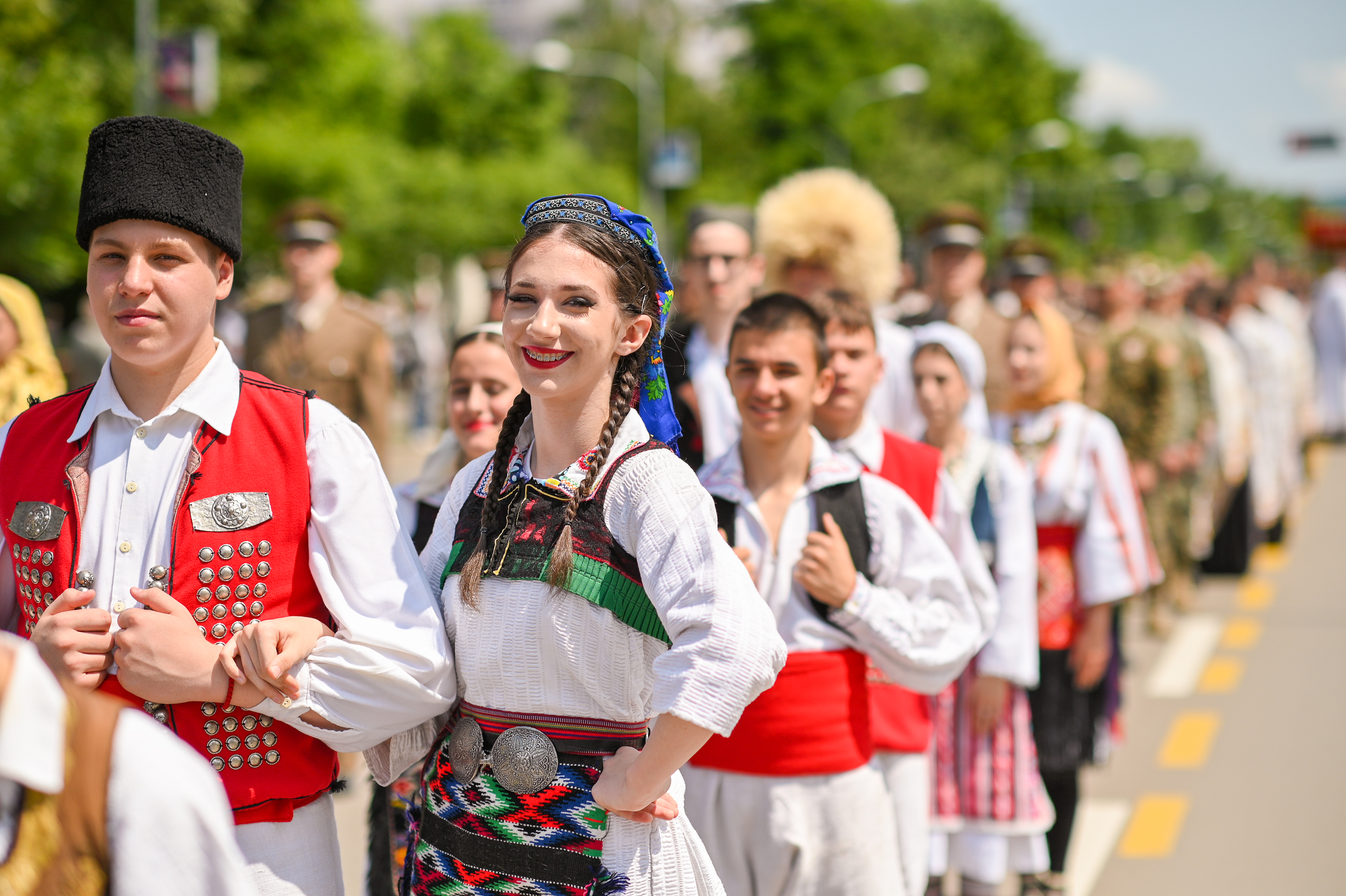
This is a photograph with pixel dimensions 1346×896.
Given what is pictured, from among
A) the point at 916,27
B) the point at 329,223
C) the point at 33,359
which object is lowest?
the point at 33,359

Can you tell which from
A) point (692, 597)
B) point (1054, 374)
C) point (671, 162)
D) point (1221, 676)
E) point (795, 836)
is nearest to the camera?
point (692, 597)

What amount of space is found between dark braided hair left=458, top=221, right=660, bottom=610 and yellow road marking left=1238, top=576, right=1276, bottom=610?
29.2 ft

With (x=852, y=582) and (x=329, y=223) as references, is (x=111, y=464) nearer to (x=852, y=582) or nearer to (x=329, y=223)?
(x=852, y=582)

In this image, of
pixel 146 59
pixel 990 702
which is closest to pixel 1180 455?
pixel 990 702

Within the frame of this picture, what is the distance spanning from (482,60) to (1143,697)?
27.2m

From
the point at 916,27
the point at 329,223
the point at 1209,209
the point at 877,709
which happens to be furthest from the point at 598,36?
the point at 1209,209

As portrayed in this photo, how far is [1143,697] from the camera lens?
785cm

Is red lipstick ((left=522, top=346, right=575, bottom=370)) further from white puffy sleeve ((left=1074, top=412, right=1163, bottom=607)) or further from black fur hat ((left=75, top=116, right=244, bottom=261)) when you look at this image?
white puffy sleeve ((left=1074, top=412, right=1163, bottom=607))

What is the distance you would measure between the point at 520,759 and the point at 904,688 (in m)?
1.71

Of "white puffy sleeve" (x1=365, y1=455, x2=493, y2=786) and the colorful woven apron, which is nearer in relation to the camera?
the colorful woven apron

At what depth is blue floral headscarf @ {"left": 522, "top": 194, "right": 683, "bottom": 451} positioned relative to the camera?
2432mm

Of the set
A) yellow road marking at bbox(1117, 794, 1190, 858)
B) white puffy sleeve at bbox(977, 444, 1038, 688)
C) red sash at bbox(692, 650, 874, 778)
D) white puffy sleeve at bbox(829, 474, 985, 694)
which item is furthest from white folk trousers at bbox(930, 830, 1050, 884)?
red sash at bbox(692, 650, 874, 778)

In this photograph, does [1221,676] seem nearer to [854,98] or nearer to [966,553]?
[966,553]

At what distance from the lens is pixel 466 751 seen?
93.3 inches
